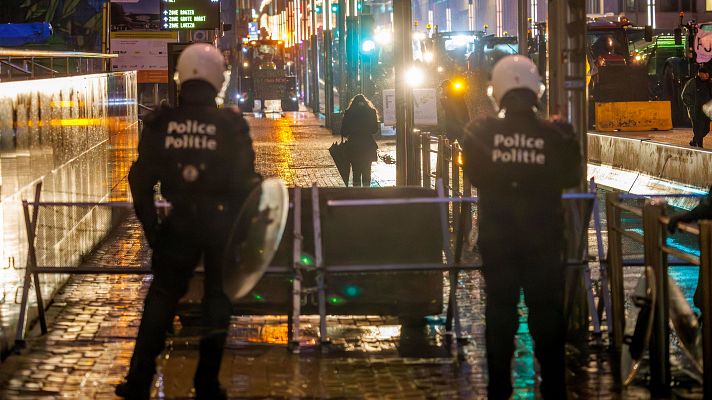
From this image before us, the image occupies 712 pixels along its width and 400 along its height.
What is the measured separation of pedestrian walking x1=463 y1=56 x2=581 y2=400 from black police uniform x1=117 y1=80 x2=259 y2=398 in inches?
50.3

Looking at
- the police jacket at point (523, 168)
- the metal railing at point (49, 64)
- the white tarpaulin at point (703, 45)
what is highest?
the white tarpaulin at point (703, 45)

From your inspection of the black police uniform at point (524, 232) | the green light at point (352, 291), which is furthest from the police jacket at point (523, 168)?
the green light at point (352, 291)

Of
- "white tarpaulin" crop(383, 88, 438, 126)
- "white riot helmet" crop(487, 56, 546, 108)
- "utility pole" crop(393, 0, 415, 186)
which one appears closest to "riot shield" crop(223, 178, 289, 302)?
"white riot helmet" crop(487, 56, 546, 108)

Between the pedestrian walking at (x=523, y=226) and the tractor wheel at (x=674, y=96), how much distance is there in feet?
96.3

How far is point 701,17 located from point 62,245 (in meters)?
67.1

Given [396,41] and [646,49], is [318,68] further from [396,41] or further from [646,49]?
[396,41]

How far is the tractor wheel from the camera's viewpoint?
115 feet

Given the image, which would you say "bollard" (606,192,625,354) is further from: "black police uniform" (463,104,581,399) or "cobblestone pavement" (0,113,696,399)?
"black police uniform" (463,104,581,399)

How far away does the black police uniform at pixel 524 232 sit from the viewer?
661 cm

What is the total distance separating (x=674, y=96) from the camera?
35.5 m

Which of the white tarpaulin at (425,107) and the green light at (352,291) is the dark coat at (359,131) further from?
the green light at (352,291)

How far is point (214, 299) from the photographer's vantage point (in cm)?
680

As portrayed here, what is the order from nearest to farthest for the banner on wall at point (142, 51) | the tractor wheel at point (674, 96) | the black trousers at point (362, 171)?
the black trousers at point (362, 171)
the tractor wheel at point (674, 96)
the banner on wall at point (142, 51)

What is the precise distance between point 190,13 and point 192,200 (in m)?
21.8
